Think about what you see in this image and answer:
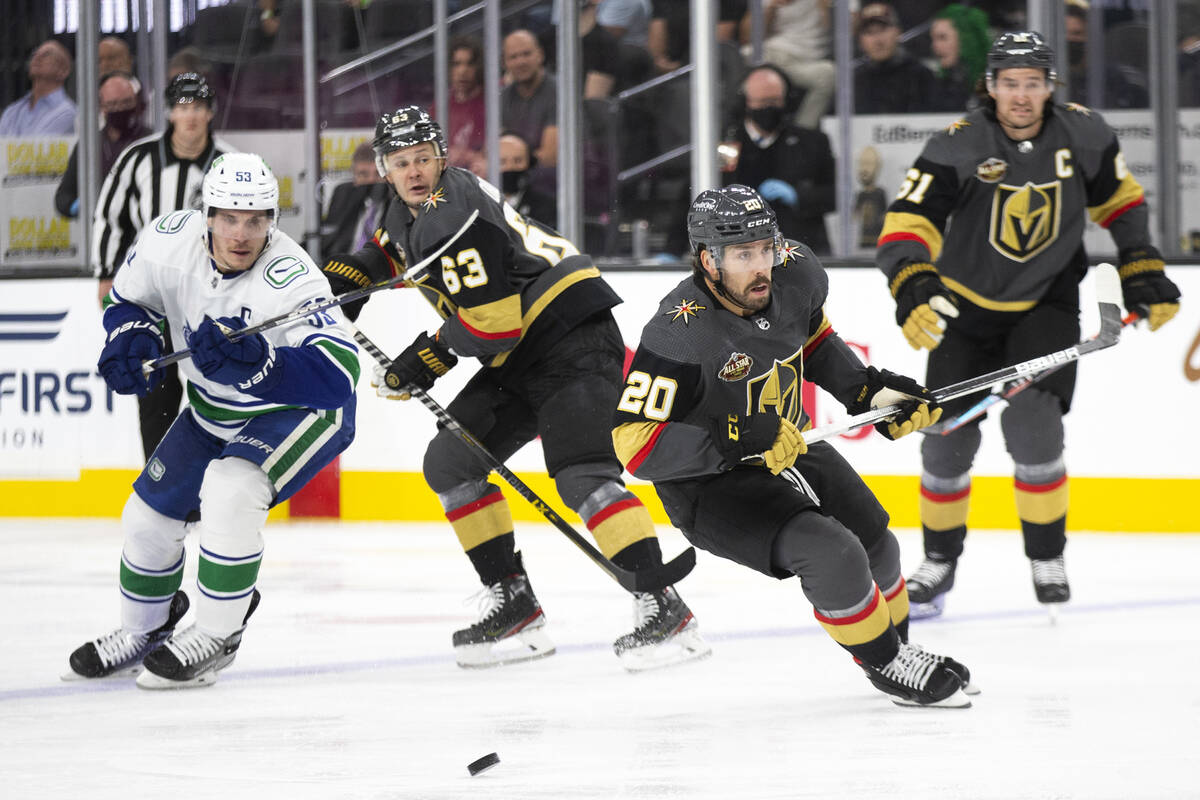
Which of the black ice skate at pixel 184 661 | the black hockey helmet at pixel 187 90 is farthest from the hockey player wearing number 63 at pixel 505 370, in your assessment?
the black hockey helmet at pixel 187 90

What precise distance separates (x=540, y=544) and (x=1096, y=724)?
2783 millimetres

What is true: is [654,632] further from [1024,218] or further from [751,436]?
[1024,218]

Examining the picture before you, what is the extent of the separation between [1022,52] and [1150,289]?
588 millimetres

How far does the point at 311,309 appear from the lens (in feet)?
11.1

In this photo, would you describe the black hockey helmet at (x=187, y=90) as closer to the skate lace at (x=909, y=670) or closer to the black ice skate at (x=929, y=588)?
the black ice skate at (x=929, y=588)

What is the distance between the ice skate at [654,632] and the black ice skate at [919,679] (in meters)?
0.55

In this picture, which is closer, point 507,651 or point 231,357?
point 231,357

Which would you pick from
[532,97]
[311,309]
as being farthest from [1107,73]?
[311,309]

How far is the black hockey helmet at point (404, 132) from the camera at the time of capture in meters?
3.53

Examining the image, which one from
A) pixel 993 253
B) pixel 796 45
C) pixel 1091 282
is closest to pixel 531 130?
pixel 796 45

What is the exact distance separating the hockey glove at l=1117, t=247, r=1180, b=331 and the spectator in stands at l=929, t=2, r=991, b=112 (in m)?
2.07

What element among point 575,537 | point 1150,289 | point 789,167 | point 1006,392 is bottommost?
point 575,537

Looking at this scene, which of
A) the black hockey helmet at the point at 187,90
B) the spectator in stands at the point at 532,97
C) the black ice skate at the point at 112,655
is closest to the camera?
the black ice skate at the point at 112,655

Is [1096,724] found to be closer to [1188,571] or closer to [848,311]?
[1188,571]
